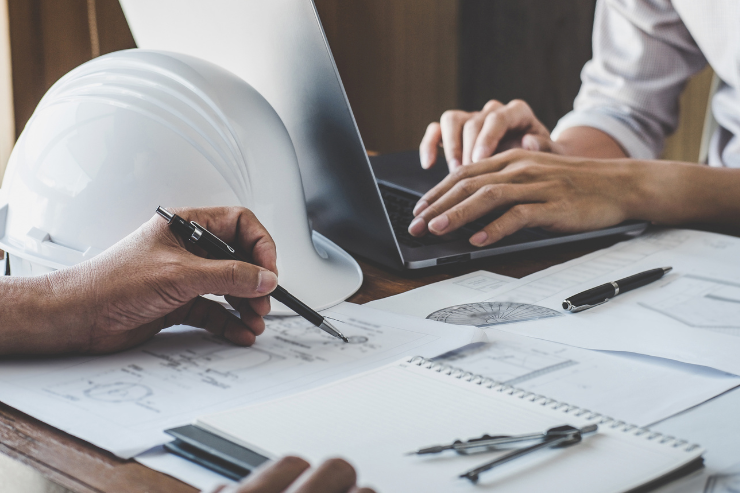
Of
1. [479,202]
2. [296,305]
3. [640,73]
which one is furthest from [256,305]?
[640,73]

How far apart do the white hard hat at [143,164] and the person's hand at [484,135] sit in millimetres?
481

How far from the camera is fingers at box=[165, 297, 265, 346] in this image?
1.85ft

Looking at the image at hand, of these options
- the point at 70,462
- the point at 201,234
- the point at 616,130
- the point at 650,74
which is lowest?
the point at 70,462

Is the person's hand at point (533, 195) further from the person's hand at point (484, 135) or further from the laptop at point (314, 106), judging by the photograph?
the person's hand at point (484, 135)

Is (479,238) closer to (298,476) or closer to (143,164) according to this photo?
(143,164)

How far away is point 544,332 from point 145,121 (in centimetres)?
40

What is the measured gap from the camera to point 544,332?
60cm

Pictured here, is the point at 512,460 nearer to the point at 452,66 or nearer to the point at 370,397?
the point at 370,397

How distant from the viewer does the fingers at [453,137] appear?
3.68 ft

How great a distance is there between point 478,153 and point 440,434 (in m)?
0.74

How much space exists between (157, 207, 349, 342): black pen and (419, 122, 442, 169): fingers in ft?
1.96

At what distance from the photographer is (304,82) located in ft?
2.35

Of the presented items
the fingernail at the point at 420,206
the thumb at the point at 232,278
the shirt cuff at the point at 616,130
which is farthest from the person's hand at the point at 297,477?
the shirt cuff at the point at 616,130

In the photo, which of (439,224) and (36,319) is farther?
(439,224)
